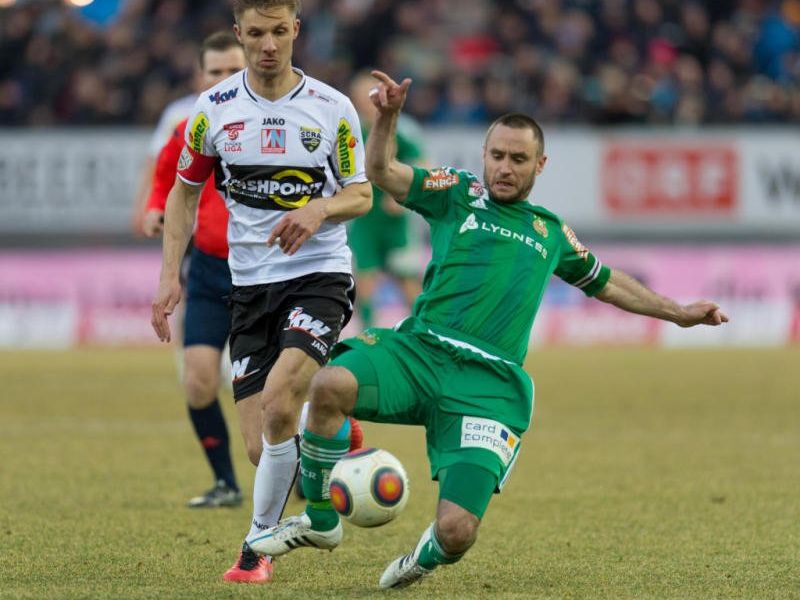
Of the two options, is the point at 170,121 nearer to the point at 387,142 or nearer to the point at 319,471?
the point at 387,142

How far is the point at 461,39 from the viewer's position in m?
25.0

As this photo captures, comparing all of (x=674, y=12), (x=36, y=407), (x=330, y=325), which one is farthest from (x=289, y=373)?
(x=674, y=12)

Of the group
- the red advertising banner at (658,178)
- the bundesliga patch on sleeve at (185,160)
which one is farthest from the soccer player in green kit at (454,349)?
the red advertising banner at (658,178)

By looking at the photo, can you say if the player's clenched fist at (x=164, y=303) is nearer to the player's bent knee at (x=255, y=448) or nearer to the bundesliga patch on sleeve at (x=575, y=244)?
the player's bent knee at (x=255, y=448)

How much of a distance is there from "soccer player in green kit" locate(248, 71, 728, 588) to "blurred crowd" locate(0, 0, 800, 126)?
1570cm

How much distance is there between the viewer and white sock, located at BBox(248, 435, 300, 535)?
6395mm

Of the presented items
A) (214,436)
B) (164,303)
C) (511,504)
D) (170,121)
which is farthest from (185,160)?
(170,121)

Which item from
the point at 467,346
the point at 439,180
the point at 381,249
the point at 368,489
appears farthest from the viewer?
the point at 381,249

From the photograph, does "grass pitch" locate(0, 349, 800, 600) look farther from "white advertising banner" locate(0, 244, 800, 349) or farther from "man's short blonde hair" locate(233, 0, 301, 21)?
"white advertising banner" locate(0, 244, 800, 349)

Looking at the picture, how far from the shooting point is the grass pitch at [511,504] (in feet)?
20.6

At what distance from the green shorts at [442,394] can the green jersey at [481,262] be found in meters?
0.09

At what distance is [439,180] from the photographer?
20.5 feet

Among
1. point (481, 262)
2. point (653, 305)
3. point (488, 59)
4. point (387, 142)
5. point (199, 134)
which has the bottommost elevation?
point (488, 59)

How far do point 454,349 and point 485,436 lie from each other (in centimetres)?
35
